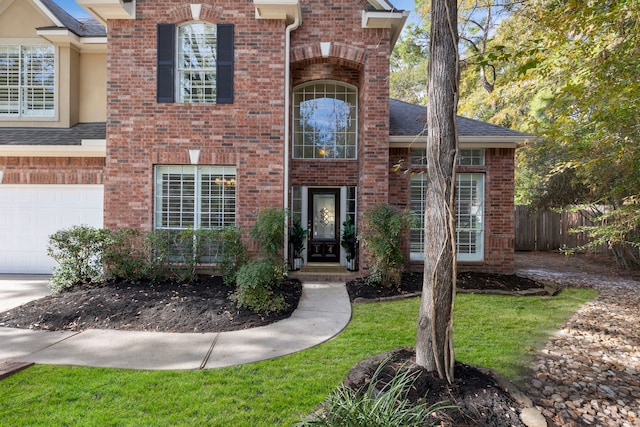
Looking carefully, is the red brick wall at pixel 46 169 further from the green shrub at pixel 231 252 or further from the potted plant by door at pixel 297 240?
the potted plant by door at pixel 297 240

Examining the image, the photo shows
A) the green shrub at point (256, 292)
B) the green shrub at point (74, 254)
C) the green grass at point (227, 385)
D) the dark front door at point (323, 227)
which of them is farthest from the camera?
the dark front door at point (323, 227)

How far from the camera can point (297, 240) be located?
834 centimetres

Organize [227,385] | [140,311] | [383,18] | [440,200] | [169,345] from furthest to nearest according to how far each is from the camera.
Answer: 1. [383,18]
2. [140,311]
3. [169,345]
4. [227,385]
5. [440,200]

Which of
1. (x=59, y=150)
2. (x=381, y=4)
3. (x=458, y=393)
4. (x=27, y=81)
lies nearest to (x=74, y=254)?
(x=59, y=150)

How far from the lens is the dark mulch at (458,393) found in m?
2.33

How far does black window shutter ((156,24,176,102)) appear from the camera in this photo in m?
7.41

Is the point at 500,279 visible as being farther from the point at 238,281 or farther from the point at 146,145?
the point at 146,145

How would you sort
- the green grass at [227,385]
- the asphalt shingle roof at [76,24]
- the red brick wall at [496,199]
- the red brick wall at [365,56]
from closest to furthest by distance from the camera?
the green grass at [227,385], the red brick wall at [365,56], the red brick wall at [496,199], the asphalt shingle roof at [76,24]

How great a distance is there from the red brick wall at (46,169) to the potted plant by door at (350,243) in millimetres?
6005

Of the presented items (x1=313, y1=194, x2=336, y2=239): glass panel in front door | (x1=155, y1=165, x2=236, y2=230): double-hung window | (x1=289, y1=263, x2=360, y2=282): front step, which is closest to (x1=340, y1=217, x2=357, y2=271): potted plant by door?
(x1=289, y1=263, x2=360, y2=282): front step

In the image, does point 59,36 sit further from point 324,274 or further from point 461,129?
point 461,129

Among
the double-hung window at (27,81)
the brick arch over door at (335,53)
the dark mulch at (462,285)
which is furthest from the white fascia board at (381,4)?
the double-hung window at (27,81)

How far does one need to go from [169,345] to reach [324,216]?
5.71 m

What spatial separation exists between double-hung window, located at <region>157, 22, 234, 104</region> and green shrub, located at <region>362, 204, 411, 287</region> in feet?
13.7
